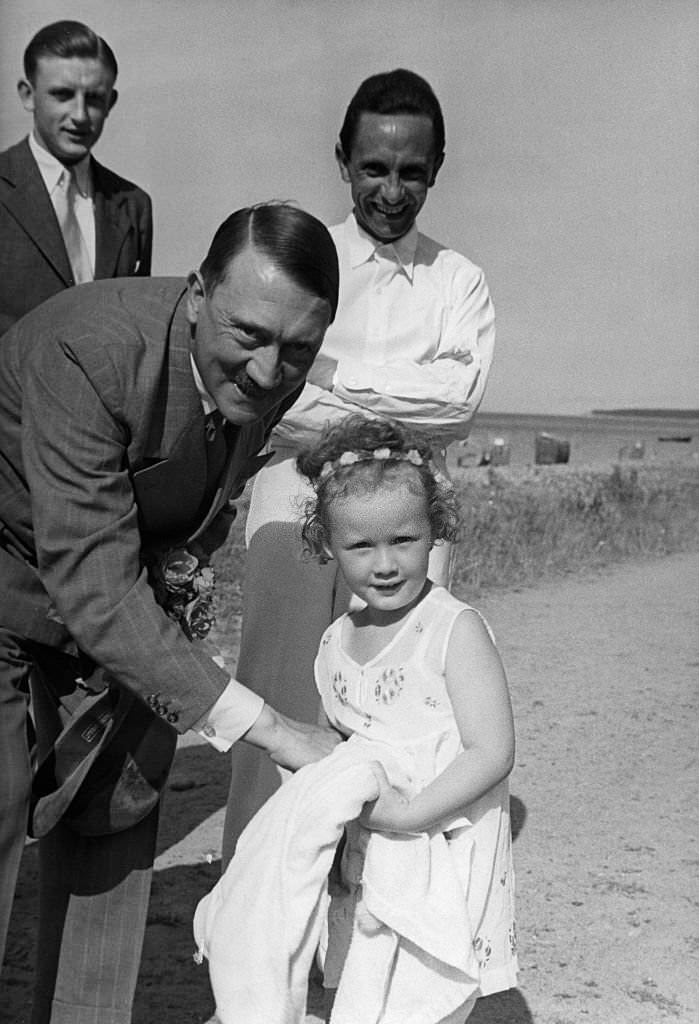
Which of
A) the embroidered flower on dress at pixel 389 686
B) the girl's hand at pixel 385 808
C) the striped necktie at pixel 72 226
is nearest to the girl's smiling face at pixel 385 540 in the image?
the embroidered flower on dress at pixel 389 686

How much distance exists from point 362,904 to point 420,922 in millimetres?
138

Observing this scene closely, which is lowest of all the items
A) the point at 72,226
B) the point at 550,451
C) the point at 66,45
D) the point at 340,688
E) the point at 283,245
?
the point at 550,451

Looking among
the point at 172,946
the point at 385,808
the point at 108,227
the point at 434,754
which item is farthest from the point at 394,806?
the point at 108,227

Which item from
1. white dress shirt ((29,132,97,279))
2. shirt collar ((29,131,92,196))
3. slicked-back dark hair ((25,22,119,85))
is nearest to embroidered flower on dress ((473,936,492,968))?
white dress shirt ((29,132,97,279))

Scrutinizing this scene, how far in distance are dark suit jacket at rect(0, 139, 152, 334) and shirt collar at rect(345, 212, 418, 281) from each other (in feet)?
3.42

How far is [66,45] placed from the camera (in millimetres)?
4949

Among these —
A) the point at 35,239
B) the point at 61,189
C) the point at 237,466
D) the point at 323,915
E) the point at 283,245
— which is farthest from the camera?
the point at 61,189

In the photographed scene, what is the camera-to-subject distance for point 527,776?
579 cm

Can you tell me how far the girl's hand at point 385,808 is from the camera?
2777mm

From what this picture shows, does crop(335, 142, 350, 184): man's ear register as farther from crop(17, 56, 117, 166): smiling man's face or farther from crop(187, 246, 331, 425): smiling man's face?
crop(187, 246, 331, 425): smiling man's face

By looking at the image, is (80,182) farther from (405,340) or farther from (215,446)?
(215,446)

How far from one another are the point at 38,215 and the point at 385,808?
9.34 ft

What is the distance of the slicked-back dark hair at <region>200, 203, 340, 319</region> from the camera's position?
106 inches

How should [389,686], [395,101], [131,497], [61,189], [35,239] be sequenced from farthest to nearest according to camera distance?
[61,189] → [35,239] → [395,101] → [389,686] → [131,497]
